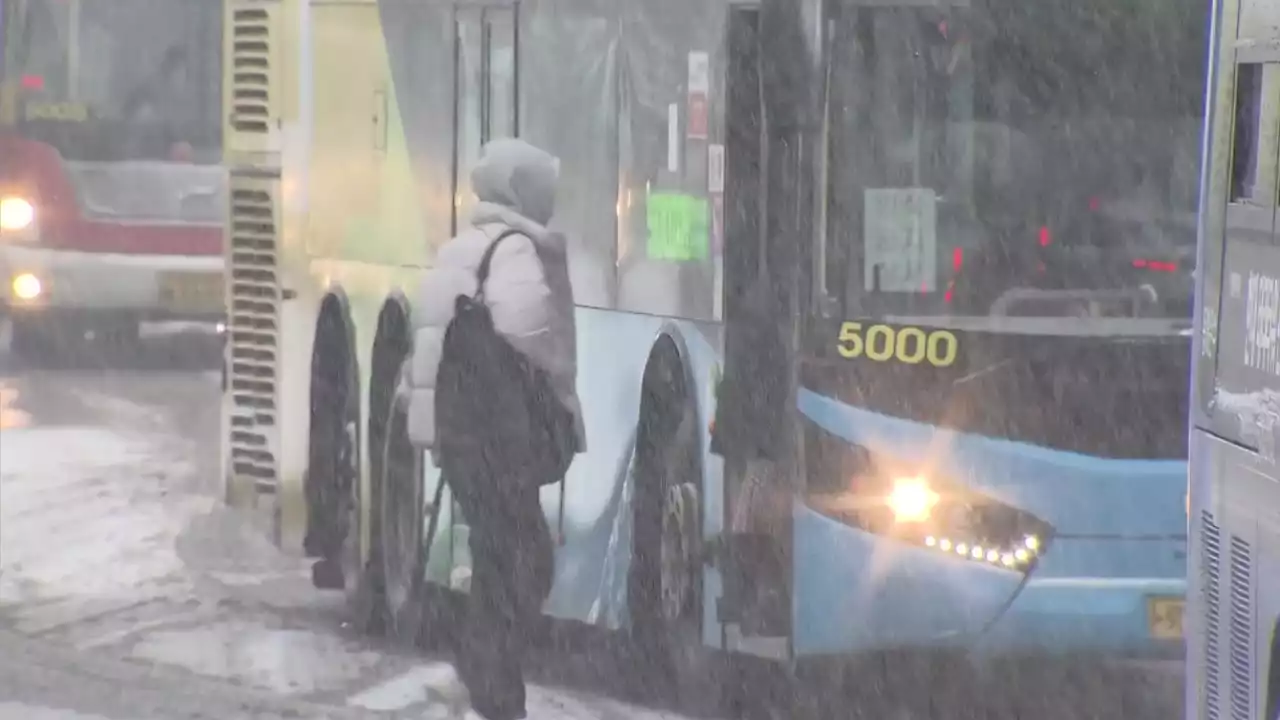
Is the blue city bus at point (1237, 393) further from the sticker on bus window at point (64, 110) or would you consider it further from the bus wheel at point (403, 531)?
the sticker on bus window at point (64, 110)

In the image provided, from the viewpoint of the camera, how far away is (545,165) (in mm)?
7281

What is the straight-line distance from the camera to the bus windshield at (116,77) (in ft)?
51.4

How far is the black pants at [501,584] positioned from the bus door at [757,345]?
0.81m

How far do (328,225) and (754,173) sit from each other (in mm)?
2375

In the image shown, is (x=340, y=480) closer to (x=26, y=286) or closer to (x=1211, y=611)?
(x=1211, y=611)

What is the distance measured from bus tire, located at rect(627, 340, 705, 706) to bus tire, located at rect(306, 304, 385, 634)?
1.51 m

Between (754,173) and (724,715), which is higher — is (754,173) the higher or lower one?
the higher one

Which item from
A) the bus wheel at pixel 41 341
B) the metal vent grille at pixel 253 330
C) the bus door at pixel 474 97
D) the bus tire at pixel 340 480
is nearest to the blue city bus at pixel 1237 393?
the bus door at pixel 474 97

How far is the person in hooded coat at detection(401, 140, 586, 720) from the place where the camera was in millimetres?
7168

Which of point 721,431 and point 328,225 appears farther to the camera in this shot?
point 328,225

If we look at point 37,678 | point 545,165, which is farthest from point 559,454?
point 37,678

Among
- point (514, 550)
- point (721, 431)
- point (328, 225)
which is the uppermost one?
point (328, 225)

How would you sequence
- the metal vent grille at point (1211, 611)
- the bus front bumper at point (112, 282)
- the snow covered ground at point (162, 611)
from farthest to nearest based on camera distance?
the bus front bumper at point (112, 282) → the snow covered ground at point (162, 611) → the metal vent grille at point (1211, 611)

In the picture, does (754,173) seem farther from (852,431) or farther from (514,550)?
(514,550)
